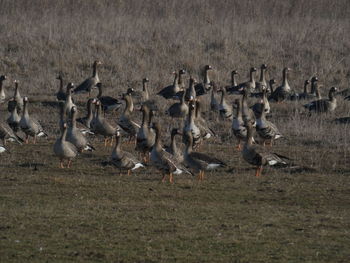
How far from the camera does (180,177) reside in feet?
51.2

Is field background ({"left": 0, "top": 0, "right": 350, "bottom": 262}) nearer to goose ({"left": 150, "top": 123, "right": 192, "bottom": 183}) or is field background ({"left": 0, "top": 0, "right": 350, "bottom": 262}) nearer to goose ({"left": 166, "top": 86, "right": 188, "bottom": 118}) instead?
goose ({"left": 150, "top": 123, "right": 192, "bottom": 183})

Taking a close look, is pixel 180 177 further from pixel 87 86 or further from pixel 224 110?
pixel 87 86

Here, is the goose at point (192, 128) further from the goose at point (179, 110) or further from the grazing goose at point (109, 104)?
the grazing goose at point (109, 104)

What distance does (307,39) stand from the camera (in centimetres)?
3378

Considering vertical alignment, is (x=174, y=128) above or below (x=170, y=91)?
above

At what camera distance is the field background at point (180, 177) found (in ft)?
34.7

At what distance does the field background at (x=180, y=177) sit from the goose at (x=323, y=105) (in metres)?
0.28

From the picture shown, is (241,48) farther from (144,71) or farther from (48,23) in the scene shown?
(48,23)

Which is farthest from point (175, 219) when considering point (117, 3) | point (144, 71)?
point (117, 3)

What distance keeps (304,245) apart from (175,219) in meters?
2.04

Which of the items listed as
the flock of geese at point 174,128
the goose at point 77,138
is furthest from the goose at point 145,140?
the goose at point 77,138

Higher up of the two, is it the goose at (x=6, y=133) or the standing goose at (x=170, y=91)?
the goose at (x=6, y=133)

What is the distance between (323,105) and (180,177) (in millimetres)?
9648

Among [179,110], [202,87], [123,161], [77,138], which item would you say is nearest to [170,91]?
[202,87]
